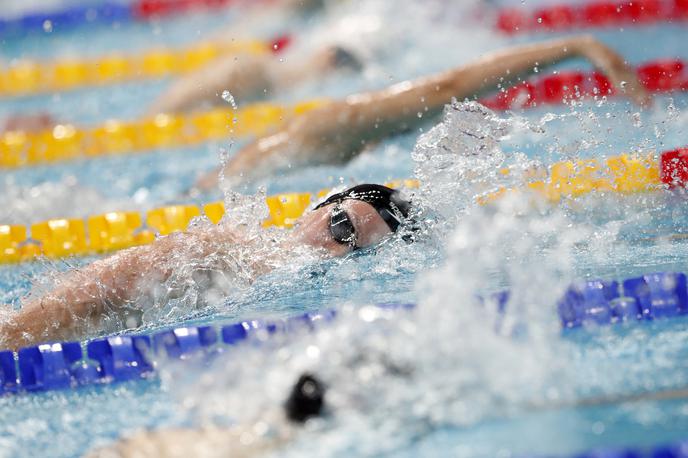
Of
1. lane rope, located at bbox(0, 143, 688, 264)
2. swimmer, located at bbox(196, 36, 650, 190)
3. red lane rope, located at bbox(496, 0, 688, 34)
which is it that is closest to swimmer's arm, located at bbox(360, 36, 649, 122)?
swimmer, located at bbox(196, 36, 650, 190)

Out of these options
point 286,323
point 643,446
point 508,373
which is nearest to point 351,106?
point 286,323

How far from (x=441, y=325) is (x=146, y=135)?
3.26m

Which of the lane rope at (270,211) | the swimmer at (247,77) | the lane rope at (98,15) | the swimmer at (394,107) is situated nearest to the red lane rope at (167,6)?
the lane rope at (98,15)

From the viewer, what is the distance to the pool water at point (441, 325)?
175cm

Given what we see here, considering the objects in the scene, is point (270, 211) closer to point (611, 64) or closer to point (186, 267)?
point (186, 267)

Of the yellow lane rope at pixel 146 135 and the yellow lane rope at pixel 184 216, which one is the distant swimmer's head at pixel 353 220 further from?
the yellow lane rope at pixel 146 135

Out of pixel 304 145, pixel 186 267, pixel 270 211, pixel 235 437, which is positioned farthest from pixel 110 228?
pixel 235 437

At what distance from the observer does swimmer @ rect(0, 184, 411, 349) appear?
2.44 m

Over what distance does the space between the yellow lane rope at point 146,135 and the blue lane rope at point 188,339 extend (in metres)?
2.47

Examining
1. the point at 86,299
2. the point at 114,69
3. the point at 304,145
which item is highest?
the point at 114,69

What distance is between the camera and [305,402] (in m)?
1.73

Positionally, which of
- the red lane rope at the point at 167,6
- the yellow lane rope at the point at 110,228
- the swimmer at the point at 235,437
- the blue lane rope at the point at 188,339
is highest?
the red lane rope at the point at 167,6

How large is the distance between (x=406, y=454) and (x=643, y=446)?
399 mm

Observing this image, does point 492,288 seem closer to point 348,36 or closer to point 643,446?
point 643,446
